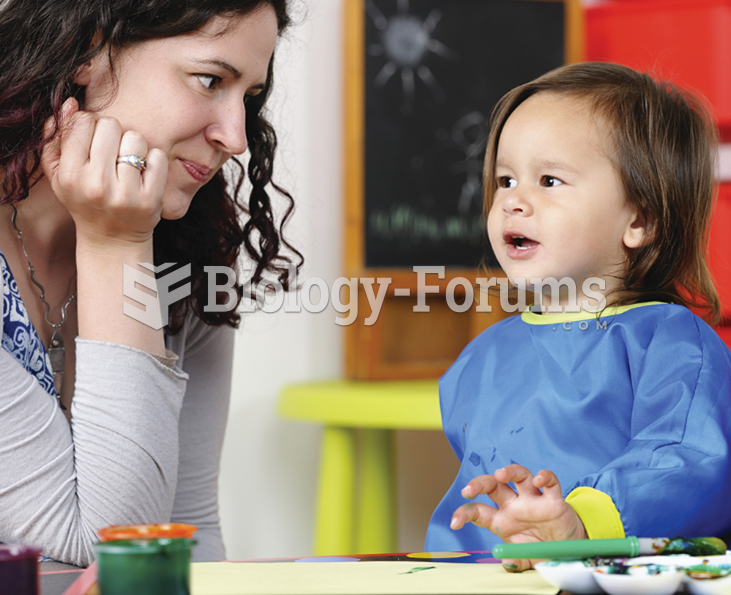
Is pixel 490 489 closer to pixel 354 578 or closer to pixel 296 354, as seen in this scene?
pixel 354 578

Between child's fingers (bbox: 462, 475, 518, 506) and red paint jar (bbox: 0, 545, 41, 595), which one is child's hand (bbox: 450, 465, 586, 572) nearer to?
child's fingers (bbox: 462, 475, 518, 506)

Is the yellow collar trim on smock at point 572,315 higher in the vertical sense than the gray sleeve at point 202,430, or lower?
higher

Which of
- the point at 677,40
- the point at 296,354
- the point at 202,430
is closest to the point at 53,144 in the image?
the point at 202,430

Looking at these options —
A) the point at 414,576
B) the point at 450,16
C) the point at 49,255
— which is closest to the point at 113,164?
the point at 49,255

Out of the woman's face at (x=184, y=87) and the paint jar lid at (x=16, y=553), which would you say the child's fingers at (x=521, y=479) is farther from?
the woman's face at (x=184, y=87)

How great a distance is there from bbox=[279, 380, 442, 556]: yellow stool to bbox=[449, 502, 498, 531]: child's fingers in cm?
110

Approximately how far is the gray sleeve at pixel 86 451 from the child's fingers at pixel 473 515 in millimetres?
375

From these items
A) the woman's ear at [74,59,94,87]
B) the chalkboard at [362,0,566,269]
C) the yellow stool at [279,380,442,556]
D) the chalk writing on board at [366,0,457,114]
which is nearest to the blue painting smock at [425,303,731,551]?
the woman's ear at [74,59,94,87]

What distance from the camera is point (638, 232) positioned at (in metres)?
0.90

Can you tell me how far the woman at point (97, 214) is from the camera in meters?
0.77

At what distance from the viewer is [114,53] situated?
0.88m

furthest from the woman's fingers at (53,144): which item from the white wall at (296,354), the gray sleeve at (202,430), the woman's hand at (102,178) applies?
the white wall at (296,354)

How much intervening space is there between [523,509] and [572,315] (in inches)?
15.2

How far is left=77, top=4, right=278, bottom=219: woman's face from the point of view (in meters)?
0.88
